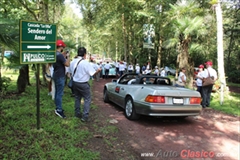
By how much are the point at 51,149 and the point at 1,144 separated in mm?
926

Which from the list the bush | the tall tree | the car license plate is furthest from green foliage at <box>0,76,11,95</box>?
the bush

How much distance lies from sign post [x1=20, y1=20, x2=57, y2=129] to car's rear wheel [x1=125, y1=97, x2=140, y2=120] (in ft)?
9.11

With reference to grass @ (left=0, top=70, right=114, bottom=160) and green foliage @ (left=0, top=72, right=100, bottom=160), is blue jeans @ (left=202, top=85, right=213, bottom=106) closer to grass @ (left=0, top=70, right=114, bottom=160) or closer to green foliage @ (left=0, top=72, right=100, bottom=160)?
grass @ (left=0, top=70, right=114, bottom=160)

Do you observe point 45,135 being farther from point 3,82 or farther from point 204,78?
point 204,78

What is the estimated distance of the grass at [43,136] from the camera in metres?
3.59

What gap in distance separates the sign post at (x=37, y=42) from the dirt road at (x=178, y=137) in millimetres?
2414

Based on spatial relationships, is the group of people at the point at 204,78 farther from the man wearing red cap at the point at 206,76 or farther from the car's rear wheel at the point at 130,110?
the car's rear wheel at the point at 130,110

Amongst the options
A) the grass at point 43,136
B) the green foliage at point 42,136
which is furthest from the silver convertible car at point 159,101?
the green foliage at point 42,136

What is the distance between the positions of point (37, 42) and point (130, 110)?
132 inches

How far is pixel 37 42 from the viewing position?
13.3 ft

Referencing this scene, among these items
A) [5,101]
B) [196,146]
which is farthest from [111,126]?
[5,101]

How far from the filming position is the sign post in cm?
385

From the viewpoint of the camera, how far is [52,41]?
4.30 m

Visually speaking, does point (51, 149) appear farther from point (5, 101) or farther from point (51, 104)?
point (5, 101)
